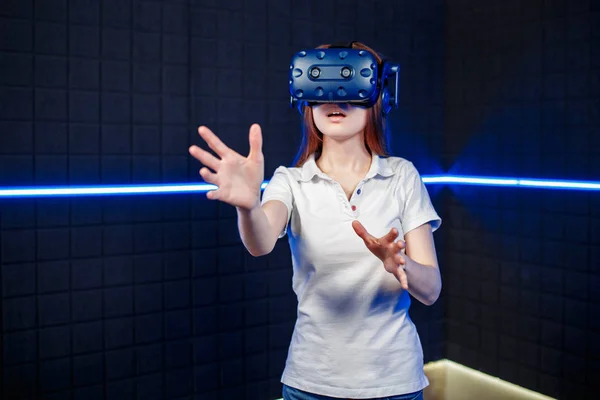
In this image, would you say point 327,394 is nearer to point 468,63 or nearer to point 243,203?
point 243,203

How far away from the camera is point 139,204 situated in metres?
3.04

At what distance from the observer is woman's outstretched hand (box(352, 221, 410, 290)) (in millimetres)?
1370

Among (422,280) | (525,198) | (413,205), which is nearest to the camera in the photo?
(422,280)

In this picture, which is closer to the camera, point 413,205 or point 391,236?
point 391,236

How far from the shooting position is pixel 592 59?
10.4ft

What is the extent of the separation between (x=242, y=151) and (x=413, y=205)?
1.79 metres

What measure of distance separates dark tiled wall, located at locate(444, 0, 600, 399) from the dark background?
0.01m

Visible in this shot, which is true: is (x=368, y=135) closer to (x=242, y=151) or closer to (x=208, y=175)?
(x=208, y=175)

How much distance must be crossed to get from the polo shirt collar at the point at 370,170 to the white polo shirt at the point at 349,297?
0.03 m

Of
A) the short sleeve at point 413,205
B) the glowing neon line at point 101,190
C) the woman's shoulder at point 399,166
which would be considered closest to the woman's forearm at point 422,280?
the short sleeve at point 413,205

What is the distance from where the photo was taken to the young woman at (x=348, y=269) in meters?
1.52

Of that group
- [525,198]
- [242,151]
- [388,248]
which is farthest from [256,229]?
[525,198]

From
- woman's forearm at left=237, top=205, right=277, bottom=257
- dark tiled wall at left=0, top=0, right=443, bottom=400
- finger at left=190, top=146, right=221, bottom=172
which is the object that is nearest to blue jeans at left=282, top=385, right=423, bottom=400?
woman's forearm at left=237, top=205, right=277, bottom=257

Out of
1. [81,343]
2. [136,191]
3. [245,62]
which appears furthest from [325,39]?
[81,343]
